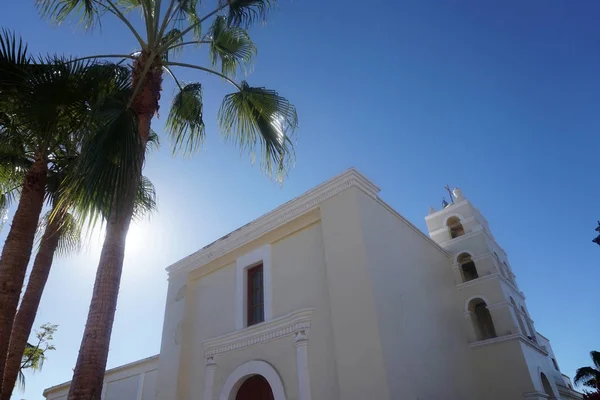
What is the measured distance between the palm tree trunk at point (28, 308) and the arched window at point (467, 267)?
958cm

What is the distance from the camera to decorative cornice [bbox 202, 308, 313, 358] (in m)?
7.33

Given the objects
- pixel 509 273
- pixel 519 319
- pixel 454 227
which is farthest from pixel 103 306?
pixel 509 273

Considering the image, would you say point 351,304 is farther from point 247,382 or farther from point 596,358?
point 596,358

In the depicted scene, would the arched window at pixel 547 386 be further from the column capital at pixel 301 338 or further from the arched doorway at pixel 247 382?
the arched doorway at pixel 247 382

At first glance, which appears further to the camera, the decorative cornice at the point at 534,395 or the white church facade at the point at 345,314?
the decorative cornice at the point at 534,395

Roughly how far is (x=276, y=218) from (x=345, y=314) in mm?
2791

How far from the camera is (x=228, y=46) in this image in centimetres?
775

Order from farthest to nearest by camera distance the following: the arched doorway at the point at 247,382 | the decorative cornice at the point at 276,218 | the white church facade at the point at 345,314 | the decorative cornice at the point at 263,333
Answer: the decorative cornice at the point at 276,218 < the arched doorway at the point at 247,382 < the decorative cornice at the point at 263,333 < the white church facade at the point at 345,314

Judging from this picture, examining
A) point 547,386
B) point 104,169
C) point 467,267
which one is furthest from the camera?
point 467,267

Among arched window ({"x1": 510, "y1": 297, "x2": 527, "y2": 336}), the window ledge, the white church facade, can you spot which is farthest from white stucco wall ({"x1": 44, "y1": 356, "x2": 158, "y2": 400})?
arched window ({"x1": 510, "y1": 297, "x2": 527, "y2": 336})

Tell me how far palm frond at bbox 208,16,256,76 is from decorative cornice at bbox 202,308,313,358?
15.5 ft

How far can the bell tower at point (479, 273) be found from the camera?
10.0 m

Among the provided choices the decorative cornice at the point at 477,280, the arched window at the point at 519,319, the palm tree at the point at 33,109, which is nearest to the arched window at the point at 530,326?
the arched window at the point at 519,319

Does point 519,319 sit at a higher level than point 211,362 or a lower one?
higher
